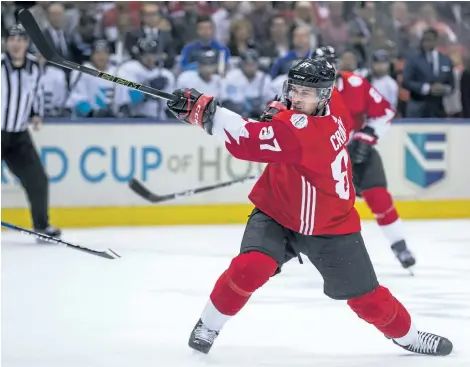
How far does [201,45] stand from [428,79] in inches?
69.9

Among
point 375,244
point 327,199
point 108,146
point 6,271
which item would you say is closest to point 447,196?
point 375,244

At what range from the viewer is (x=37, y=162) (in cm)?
625

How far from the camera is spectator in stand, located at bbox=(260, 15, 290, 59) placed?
787 centimetres

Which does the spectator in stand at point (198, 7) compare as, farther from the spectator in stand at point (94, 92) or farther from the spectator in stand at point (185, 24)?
the spectator in stand at point (94, 92)

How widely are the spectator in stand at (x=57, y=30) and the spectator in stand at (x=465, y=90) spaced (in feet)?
9.97

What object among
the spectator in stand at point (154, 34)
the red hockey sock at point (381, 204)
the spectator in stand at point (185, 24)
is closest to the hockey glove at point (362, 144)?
the red hockey sock at point (381, 204)

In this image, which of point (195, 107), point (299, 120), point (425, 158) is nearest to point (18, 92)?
point (425, 158)

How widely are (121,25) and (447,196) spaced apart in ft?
8.85

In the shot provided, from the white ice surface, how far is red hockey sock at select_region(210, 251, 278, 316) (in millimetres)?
205

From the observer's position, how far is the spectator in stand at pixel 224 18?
308 inches

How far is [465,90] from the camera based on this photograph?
804 centimetres

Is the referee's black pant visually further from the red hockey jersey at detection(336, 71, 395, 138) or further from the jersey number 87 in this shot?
the jersey number 87

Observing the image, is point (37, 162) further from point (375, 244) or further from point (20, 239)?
point (375, 244)

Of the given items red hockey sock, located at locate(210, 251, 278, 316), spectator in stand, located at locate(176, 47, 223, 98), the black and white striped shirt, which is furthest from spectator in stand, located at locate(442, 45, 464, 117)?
red hockey sock, located at locate(210, 251, 278, 316)
